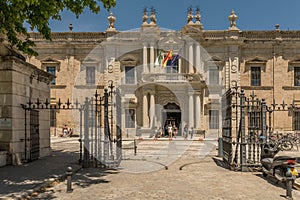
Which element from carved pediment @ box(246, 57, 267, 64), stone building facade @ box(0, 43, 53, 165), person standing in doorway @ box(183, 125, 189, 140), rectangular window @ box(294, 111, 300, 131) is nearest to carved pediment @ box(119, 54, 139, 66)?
person standing in doorway @ box(183, 125, 189, 140)

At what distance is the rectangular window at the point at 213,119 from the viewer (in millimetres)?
30594

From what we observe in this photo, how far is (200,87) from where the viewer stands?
2934 centimetres

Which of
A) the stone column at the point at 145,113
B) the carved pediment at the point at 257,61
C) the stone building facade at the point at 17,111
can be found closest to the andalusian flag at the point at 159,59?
the stone column at the point at 145,113

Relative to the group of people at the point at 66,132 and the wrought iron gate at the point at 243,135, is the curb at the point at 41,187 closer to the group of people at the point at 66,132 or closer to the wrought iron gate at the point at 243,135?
the wrought iron gate at the point at 243,135

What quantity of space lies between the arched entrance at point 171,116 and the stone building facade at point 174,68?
105 mm

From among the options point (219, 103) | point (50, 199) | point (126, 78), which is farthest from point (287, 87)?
point (50, 199)

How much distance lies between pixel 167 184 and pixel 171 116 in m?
23.4

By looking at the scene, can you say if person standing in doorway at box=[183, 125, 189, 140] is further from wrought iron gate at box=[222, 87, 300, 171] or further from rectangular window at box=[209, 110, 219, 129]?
wrought iron gate at box=[222, 87, 300, 171]

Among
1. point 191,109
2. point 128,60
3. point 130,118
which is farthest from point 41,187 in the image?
point 128,60

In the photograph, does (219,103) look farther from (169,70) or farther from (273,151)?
(273,151)

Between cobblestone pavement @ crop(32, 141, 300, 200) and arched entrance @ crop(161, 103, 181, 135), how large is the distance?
64.2ft

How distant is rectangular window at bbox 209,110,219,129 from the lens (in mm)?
30594

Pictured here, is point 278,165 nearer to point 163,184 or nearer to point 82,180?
point 163,184

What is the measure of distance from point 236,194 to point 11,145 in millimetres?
7965
